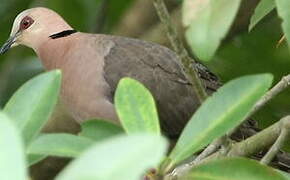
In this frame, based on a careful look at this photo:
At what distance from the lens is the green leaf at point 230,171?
126 cm

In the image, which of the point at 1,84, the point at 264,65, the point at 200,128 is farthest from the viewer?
→ the point at 1,84

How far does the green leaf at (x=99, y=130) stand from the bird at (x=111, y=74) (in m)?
1.22

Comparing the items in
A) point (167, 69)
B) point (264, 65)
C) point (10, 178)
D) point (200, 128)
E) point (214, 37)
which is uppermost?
point (10, 178)

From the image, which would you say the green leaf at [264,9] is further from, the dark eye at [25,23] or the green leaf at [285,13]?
the dark eye at [25,23]

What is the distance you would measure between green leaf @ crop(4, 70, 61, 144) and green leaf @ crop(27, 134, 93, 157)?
0.02 m

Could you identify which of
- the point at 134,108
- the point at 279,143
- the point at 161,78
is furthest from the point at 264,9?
the point at 161,78

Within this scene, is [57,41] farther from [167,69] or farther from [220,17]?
[220,17]

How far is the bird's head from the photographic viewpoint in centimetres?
343

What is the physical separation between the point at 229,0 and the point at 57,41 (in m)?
2.06

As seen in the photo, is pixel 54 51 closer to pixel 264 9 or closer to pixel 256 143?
pixel 256 143

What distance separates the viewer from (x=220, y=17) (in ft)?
4.20

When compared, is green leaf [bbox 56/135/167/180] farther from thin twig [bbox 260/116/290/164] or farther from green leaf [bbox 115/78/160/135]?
thin twig [bbox 260/116/290/164]

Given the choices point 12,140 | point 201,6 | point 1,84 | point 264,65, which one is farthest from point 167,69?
point 12,140

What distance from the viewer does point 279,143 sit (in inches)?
70.2
